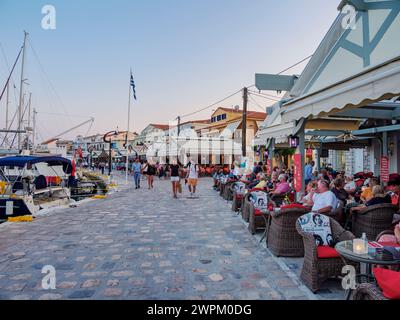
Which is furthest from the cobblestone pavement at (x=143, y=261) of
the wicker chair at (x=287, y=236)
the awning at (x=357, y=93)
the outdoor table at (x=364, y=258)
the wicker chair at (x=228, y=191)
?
the wicker chair at (x=228, y=191)

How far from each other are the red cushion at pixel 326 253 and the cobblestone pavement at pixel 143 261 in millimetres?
435

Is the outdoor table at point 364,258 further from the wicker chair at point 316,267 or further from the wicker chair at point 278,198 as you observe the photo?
the wicker chair at point 278,198

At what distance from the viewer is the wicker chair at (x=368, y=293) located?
2.26 m

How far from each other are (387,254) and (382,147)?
32.0ft

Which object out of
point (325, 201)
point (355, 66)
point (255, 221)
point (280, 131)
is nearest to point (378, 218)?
point (325, 201)

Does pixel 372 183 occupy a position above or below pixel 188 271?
above

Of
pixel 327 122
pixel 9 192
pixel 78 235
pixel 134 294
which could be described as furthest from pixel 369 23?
pixel 9 192

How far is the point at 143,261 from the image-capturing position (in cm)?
470

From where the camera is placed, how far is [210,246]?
550cm

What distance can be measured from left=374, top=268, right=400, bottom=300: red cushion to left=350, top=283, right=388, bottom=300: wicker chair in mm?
59

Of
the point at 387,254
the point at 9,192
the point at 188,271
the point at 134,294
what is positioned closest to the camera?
the point at 387,254

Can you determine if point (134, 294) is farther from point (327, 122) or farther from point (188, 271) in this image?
point (327, 122)

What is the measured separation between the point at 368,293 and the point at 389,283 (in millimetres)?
243
